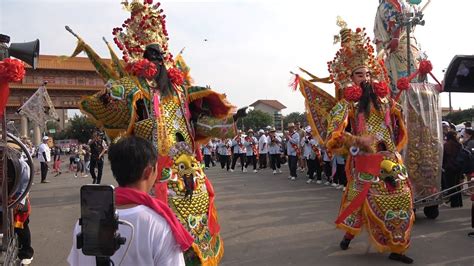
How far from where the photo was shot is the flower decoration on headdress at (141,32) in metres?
3.80

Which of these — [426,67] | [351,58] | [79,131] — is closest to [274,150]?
[426,67]

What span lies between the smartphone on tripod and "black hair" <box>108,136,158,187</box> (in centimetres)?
24

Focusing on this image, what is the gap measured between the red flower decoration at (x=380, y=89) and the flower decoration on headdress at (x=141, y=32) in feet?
7.39

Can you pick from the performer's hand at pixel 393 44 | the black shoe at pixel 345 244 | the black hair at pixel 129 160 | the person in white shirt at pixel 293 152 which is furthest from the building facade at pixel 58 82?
the black hair at pixel 129 160

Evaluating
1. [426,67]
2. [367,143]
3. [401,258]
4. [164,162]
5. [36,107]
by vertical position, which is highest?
[36,107]

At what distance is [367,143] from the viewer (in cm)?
A: 436

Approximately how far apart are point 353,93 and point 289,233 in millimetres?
2279

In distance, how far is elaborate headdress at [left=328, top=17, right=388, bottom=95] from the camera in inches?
195

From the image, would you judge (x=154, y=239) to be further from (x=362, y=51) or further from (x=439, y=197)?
(x=439, y=197)

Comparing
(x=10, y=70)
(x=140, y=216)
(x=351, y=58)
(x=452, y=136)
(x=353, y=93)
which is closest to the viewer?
(x=140, y=216)

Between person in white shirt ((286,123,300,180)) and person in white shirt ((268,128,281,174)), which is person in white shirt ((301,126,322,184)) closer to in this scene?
person in white shirt ((286,123,300,180))

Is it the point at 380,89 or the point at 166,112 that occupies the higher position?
the point at 380,89

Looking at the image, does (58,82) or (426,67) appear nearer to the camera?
(426,67)

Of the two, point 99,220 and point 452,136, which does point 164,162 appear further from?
point 452,136
